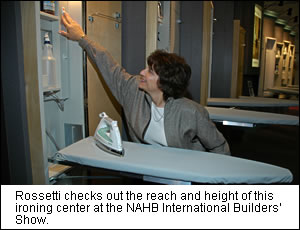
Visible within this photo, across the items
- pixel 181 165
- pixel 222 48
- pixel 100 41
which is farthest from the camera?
pixel 222 48

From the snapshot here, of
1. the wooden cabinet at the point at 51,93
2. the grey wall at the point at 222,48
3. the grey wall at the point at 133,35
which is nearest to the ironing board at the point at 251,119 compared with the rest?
the grey wall at the point at 133,35

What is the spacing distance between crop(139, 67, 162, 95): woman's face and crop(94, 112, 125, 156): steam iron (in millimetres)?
362

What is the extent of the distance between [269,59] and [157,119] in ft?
21.1

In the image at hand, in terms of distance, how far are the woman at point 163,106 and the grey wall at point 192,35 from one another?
5.35ft

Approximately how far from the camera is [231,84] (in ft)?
17.4

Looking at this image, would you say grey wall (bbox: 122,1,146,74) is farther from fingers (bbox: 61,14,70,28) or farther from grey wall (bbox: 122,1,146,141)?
fingers (bbox: 61,14,70,28)

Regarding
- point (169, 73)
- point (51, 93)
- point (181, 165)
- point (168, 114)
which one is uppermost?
point (169, 73)

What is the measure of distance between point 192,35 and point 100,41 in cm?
167

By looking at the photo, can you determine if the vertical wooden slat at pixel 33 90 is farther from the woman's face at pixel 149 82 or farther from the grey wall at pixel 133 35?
the grey wall at pixel 133 35

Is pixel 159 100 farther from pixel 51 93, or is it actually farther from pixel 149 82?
pixel 51 93

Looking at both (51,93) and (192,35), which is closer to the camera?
(51,93)

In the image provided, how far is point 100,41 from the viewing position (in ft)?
6.46

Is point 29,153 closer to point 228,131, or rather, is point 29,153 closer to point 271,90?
point 228,131

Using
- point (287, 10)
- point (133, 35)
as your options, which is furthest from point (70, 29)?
point (287, 10)
